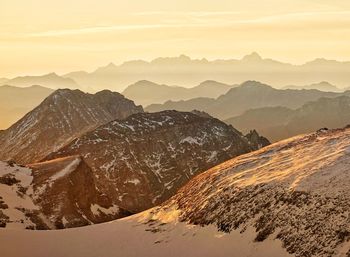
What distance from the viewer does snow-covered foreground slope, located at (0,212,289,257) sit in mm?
35981

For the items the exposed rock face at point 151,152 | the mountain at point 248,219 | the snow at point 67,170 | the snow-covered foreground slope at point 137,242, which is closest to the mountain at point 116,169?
the exposed rock face at point 151,152

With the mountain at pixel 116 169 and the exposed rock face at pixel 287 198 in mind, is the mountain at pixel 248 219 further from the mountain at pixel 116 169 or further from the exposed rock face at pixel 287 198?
the mountain at pixel 116 169

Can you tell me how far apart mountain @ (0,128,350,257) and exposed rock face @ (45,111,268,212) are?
314ft

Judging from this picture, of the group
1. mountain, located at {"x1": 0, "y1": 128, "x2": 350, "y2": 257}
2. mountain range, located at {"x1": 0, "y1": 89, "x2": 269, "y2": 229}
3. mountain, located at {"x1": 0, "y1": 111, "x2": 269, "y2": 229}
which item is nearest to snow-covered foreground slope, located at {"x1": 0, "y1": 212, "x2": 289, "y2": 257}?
mountain, located at {"x1": 0, "y1": 128, "x2": 350, "y2": 257}

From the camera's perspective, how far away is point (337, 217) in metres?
33.5

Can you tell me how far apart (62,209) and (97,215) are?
8.46 metres

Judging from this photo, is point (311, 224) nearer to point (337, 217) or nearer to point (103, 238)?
point (337, 217)

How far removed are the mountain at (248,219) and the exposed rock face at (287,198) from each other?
0.24 ft

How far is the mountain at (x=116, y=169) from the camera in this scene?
3612 inches

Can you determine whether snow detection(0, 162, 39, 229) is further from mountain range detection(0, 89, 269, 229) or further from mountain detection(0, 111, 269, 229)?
mountain range detection(0, 89, 269, 229)

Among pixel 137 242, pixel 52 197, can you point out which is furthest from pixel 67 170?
pixel 137 242

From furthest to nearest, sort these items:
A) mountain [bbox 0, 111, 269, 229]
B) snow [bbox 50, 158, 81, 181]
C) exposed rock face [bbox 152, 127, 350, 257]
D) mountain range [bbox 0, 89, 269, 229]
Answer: snow [bbox 50, 158, 81, 181] < mountain [bbox 0, 111, 269, 229] < mountain range [bbox 0, 89, 269, 229] < exposed rock face [bbox 152, 127, 350, 257]

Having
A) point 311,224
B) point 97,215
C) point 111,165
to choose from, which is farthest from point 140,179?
point 311,224

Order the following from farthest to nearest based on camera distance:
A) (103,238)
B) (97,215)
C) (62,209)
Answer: (97,215) < (62,209) < (103,238)
